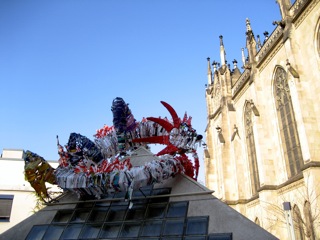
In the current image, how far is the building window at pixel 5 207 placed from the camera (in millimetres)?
26906

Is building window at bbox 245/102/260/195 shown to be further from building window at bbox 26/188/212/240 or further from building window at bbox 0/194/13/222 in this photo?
building window at bbox 0/194/13/222

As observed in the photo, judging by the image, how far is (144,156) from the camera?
27.1 feet

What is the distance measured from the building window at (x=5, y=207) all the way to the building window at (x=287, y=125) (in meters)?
22.8

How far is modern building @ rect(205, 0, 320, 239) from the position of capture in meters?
18.2

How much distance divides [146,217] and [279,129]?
18.0 m

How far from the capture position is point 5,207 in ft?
89.2

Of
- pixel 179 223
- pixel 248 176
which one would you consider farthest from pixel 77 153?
pixel 248 176

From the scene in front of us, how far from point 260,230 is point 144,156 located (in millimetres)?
3484

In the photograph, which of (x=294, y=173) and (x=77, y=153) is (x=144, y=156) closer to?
(x=77, y=153)

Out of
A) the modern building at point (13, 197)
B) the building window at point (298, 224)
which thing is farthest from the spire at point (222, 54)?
the modern building at point (13, 197)

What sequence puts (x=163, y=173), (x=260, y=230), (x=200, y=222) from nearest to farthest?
(x=260, y=230), (x=200, y=222), (x=163, y=173)

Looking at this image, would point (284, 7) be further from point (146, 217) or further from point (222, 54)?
point (146, 217)

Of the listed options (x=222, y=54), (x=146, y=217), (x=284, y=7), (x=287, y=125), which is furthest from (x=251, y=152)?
(x=146, y=217)

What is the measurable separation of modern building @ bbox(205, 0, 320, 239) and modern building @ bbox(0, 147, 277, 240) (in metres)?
7.67
